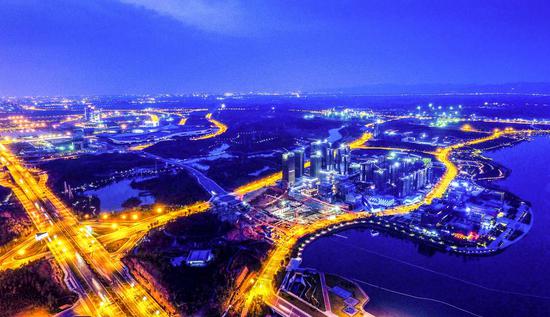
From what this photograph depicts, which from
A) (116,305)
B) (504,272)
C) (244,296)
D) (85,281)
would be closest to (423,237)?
(504,272)

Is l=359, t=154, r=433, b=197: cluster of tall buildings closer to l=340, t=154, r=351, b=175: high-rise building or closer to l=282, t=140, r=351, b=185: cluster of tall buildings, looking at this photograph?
l=340, t=154, r=351, b=175: high-rise building

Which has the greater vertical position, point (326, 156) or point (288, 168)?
point (326, 156)

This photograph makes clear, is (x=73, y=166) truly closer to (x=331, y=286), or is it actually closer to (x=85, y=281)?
(x=85, y=281)

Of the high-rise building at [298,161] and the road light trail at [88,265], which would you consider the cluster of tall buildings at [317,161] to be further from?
the road light trail at [88,265]

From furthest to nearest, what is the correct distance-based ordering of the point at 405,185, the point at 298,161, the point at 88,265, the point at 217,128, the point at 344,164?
1. the point at 217,128
2. the point at 344,164
3. the point at 298,161
4. the point at 405,185
5. the point at 88,265

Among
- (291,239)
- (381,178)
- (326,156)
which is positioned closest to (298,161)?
(326,156)

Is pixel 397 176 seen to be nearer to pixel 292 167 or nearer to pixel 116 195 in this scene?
pixel 292 167

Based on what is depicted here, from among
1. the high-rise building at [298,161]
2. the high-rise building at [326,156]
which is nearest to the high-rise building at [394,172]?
the high-rise building at [326,156]
